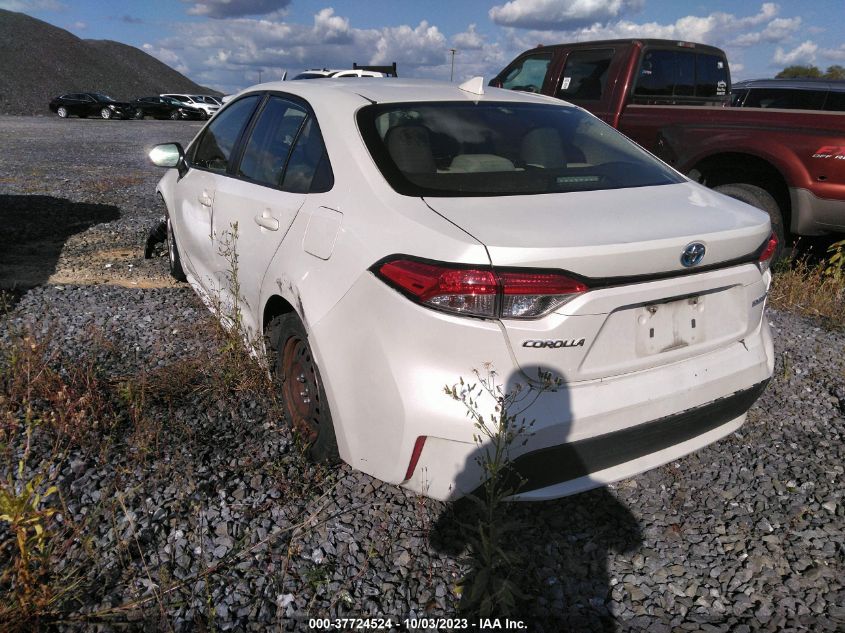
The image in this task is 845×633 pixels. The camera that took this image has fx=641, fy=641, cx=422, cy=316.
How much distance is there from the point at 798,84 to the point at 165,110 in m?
33.1

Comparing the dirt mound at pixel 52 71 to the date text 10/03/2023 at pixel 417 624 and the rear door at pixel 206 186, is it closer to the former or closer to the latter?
the rear door at pixel 206 186

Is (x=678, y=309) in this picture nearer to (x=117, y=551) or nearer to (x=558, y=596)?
(x=558, y=596)

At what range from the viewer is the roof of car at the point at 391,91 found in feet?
9.61

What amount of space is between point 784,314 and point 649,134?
2.20 m

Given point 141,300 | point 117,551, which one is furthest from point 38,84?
point 117,551

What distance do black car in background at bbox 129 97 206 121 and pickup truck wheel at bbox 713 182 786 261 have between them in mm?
33843

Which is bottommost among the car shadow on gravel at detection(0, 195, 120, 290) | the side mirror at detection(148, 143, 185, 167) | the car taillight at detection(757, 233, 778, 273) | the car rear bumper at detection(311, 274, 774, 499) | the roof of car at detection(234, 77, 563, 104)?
the car shadow on gravel at detection(0, 195, 120, 290)

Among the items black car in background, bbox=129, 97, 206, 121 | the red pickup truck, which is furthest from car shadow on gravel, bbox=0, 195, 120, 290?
black car in background, bbox=129, 97, 206, 121

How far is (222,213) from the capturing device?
347 cm

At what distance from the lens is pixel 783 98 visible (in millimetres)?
8758

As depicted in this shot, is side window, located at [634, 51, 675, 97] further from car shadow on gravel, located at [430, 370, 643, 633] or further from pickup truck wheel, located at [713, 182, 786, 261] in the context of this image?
car shadow on gravel, located at [430, 370, 643, 633]

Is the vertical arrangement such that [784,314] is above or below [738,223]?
below

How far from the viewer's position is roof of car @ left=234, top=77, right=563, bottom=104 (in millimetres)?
2928

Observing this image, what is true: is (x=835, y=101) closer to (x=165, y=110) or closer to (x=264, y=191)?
(x=264, y=191)
